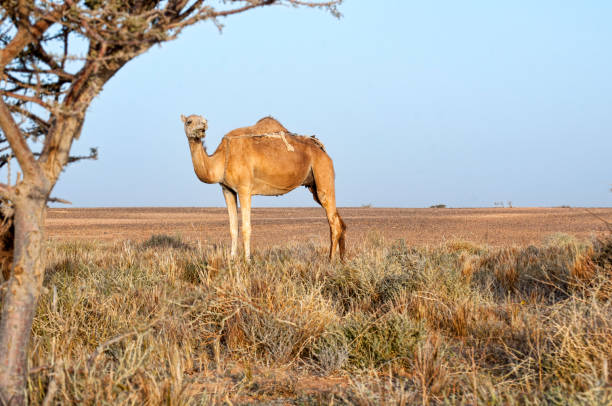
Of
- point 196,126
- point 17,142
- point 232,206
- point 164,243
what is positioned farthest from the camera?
point 164,243

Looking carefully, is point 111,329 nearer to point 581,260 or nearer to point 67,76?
point 67,76

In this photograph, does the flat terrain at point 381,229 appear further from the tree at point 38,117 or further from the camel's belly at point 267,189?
the tree at point 38,117

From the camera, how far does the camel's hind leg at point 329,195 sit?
Answer: 9.56 metres

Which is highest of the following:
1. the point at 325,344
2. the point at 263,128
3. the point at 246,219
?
the point at 263,128

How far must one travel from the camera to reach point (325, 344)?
4543 mm

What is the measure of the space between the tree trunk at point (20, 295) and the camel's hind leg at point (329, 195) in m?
6.73

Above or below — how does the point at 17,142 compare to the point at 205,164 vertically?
below

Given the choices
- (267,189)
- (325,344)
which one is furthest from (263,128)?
(325,344)

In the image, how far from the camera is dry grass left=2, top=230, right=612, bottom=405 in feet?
11.1

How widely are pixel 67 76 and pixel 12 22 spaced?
17.6 inches

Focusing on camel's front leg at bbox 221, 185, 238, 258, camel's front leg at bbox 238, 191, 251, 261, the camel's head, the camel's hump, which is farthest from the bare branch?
the camel's hump

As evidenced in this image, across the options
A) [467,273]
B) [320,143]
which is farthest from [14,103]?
[320,143]

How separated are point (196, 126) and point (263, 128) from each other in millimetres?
1616

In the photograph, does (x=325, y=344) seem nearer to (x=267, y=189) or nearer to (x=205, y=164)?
(x=205, y=164)
